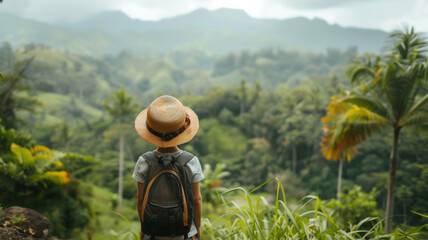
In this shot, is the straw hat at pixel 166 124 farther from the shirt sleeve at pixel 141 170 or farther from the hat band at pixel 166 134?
the shirt sleeve at pixel 141 170

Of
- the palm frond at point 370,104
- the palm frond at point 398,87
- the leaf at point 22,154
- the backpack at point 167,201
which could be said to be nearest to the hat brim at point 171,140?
the backpack at point 167,201

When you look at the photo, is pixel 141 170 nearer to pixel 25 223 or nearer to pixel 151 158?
pixel 151 158

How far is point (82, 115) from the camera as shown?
59.8 metres

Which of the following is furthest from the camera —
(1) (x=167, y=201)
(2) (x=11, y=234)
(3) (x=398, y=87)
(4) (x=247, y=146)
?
(4) (x=247, y=146)

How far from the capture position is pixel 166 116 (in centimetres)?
177

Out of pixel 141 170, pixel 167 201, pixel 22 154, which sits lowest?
pixel 22 154

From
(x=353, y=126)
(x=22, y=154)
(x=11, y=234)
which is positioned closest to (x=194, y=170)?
(x=11, y=234)

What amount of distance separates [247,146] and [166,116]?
126ft

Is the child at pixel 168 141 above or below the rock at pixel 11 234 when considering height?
above

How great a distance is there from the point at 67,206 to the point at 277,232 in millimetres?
7134

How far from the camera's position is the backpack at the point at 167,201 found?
1670 millimetres

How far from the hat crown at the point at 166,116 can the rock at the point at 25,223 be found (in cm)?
162

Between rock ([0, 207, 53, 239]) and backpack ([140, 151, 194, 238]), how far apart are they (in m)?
1.45

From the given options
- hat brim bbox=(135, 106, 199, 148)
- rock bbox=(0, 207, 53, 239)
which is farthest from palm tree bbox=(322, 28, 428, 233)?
rock bbox=(0, 207, 53, 239)
